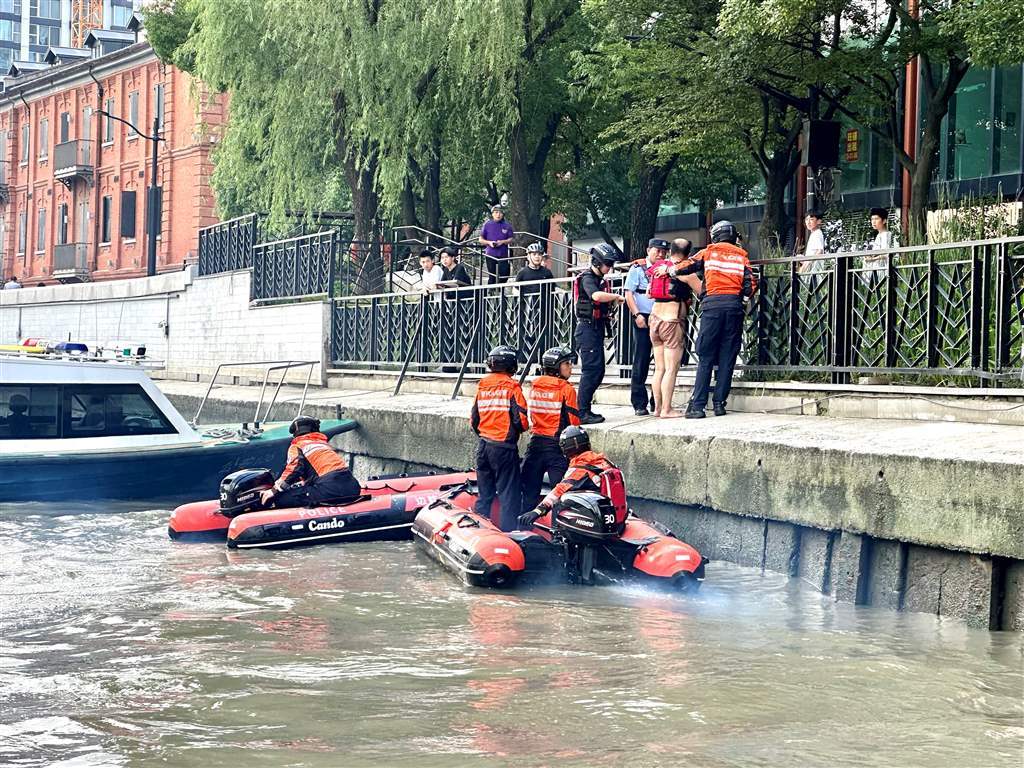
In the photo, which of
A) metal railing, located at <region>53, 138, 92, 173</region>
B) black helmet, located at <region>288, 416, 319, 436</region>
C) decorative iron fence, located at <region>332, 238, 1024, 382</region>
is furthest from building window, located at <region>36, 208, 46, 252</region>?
black helmet, located at <region>288, 416, 319, 436</region>

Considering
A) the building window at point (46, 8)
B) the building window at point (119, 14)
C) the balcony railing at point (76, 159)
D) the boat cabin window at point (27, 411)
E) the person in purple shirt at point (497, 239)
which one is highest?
the building window at point (46, 8)

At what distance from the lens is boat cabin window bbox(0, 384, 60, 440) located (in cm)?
1728

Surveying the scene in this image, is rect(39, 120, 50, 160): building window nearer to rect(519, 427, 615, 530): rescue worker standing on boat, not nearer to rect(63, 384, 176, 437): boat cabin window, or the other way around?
rect(63, 384, 176, 437): boat cabin window

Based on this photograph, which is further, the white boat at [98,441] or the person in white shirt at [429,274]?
the person in white shirt at [429,274]

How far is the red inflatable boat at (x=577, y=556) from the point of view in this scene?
438 inches

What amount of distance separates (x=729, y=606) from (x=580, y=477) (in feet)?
5.16

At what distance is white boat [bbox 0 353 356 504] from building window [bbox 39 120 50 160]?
4667cm

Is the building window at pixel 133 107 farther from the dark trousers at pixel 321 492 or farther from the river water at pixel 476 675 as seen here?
the river water at pixel 476 675

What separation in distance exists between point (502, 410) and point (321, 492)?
2341mm

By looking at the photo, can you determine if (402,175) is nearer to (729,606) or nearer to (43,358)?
(43,358)

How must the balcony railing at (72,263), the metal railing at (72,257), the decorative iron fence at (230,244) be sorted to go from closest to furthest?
the decorative iron fence at (230,244) → the balcony railing at (72,263) → the metal railing at (72,257)

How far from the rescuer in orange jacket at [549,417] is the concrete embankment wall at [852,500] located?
838 mm

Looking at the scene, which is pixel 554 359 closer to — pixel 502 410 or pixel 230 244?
pixel 502 410

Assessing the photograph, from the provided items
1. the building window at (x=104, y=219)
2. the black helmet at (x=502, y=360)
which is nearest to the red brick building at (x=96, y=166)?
the building window at (x=104, y=219)
